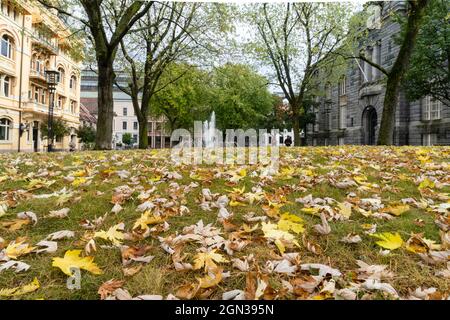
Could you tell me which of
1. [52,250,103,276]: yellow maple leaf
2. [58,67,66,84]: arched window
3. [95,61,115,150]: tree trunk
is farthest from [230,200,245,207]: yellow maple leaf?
[58,67,66,84]: arched window

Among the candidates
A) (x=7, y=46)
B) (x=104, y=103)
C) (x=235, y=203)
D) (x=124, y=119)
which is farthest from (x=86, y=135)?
(x=124, y=119)

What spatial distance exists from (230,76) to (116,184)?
15.2 m

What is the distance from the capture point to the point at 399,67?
11883mm

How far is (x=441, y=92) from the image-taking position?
22.0m

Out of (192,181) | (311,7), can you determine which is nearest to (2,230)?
(192,181)

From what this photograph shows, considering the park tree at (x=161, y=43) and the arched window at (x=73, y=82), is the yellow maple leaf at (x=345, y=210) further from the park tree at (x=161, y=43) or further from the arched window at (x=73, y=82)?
the arched window at (x=73, y=82)

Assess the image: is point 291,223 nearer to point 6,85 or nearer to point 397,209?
point 397,209

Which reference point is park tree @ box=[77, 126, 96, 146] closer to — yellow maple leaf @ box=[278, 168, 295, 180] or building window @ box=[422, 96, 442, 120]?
building window @ box=[422, 96, 442, 120]

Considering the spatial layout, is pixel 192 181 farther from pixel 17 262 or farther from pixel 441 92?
pixel 441 92

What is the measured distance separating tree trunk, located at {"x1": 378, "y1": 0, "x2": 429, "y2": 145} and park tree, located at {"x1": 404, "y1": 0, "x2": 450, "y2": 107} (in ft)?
34.7

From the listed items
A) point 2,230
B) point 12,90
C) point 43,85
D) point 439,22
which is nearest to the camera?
point 2,230

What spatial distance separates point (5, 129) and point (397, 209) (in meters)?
37.1

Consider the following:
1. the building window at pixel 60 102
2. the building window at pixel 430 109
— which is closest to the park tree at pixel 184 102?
the building window at pixel 60 102

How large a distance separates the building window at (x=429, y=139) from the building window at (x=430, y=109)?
4.74 feet
